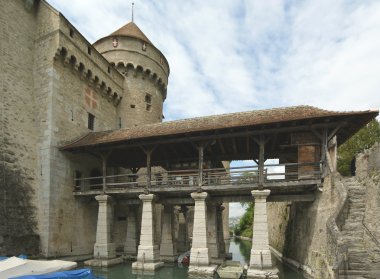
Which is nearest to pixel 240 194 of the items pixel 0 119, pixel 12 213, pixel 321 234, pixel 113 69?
pixel 321 234

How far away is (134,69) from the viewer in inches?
982

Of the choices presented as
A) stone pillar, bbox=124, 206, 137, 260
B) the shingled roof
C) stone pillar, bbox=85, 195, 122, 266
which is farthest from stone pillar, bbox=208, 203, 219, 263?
stone pillar, bbox=85, 195, 122, 266

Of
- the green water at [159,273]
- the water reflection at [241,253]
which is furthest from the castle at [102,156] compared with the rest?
the water reflection at [241,253]

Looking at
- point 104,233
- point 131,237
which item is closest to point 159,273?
point 104,233

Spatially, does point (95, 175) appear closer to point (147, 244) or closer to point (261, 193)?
point (147, 244)

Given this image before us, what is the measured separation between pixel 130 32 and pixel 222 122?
46.8 feet

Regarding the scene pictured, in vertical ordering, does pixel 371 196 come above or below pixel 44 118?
below

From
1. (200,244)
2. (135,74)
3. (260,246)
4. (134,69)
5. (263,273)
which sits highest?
(134,69)

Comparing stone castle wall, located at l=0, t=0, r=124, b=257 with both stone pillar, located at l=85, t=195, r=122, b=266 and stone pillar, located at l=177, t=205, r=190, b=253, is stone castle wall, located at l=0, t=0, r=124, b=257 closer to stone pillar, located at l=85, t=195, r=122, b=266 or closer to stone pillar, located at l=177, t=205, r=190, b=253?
stone pillar, located at l=85, t=195, r=122, b=266

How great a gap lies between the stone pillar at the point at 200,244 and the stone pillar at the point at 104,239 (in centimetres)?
469

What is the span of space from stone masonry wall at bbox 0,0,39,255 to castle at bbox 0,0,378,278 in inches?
2.0

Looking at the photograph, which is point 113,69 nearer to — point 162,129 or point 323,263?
point 162,129

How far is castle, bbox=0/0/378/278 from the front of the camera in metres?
13.7

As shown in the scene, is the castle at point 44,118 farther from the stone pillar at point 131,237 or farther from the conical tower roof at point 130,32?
the conical tower roof at point 130,32
